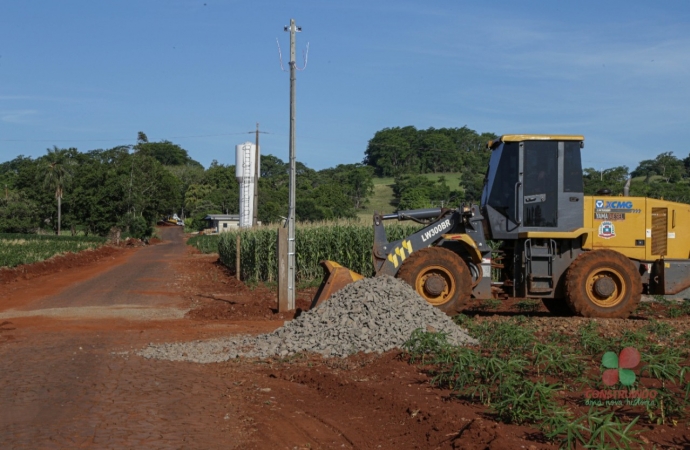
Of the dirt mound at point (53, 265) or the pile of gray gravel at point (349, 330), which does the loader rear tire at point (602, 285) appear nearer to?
the pile of gray gravel at point (349, 330)

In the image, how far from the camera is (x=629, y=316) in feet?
45.9

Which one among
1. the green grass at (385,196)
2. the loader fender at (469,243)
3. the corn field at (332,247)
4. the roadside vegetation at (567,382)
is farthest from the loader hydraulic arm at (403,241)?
the green grass at (385,196)

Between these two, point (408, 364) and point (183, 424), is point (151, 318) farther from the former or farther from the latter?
point (183, 424)

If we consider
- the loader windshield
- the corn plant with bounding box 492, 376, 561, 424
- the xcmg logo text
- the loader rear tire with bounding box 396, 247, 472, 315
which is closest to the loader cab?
the loader windshield

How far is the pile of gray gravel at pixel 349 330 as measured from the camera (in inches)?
418

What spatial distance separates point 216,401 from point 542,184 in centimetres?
791

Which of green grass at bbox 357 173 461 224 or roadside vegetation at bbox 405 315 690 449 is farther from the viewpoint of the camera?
green grass at bbox 357 173 461 224

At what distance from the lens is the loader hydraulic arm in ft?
44.8

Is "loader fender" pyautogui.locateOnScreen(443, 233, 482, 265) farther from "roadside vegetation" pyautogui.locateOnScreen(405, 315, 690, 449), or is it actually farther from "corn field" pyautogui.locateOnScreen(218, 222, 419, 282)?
"corn field" pyautogui.locateOnScreen(218, 222, 419, 282)

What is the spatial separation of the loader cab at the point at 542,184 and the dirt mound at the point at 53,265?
2215 centimetres

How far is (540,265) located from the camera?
1330 centimetres

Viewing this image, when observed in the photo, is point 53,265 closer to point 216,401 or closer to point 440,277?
point 440,277

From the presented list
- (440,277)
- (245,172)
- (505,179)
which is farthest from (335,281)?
(245,172)

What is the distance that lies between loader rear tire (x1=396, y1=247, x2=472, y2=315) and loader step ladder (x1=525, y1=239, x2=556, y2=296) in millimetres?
1177
